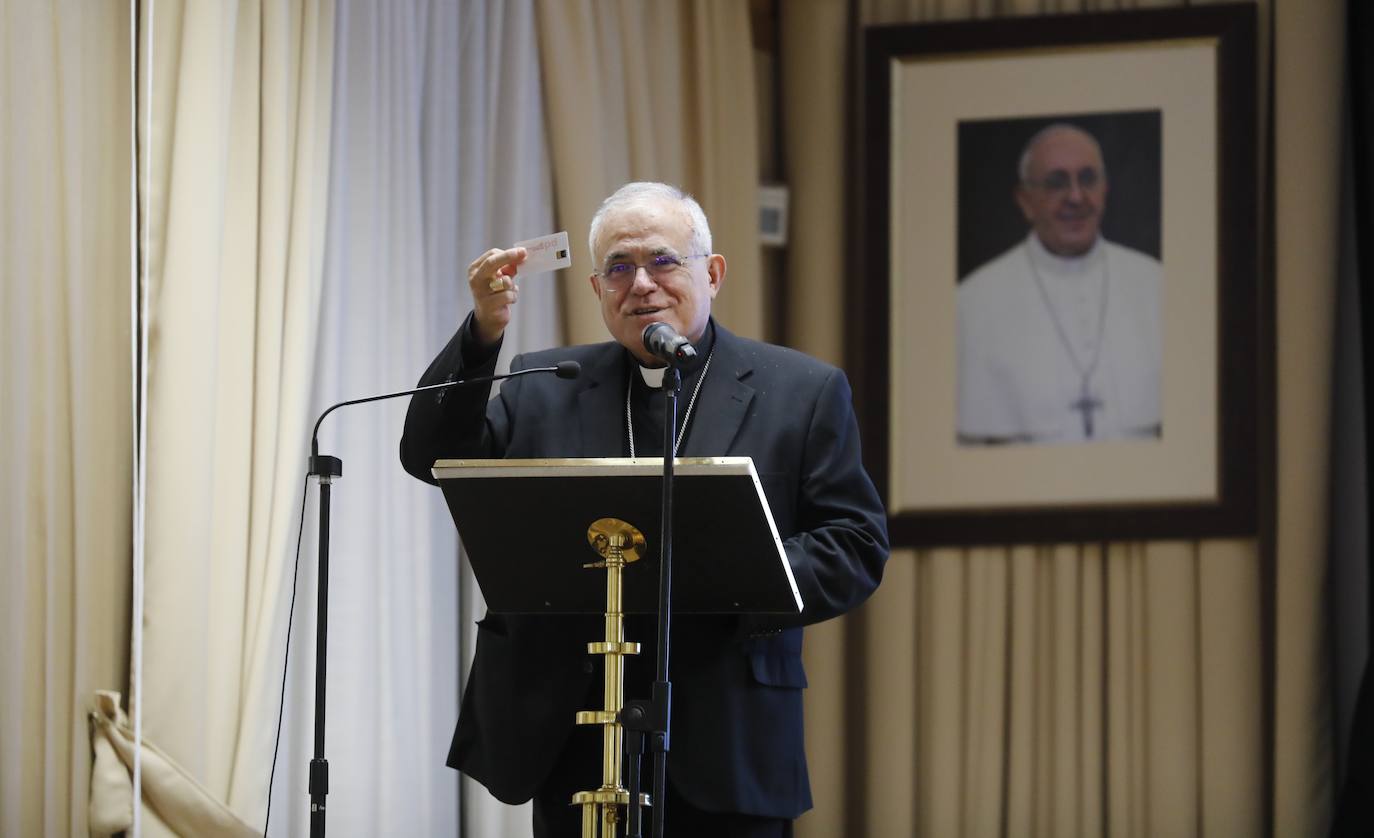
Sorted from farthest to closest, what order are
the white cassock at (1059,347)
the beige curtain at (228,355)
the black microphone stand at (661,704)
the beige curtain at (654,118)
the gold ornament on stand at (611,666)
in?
the white cassock at (1059,347) < the beige curtain at (654,118) < the beige curtain at (228,355) < the gold ornament on stand at (611,666) < the black microphone stand at (661,704)

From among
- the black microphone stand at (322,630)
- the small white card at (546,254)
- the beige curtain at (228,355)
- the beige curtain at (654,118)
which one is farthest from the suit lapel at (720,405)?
the beige curtain at (654,118)

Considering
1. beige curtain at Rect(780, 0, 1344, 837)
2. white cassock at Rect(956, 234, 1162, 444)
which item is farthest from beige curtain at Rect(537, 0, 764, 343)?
white cassock at Rect(956, 234, 1162, 444)

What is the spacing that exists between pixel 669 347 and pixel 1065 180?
267 centimetres

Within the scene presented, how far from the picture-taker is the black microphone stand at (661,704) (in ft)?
6.66

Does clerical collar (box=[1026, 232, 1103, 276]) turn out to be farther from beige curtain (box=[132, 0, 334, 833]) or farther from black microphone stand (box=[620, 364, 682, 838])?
black microphone stand (box=[620, 364, 682, 838])

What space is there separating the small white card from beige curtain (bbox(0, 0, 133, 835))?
108 cm

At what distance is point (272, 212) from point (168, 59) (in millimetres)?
395

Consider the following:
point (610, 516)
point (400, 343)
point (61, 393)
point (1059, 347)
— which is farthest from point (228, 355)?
point (1059, 347)

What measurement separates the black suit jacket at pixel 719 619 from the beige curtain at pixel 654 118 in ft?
4.98

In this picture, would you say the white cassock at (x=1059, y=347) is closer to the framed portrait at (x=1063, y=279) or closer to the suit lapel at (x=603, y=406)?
the framed portrait at (x=1063, y=279)

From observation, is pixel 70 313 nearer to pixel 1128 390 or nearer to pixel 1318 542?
pixel 1128 390

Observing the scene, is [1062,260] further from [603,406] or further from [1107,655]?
[603,406]

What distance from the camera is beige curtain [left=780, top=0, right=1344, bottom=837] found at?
14.1 ft

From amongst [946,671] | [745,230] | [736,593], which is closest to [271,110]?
[745,230]
